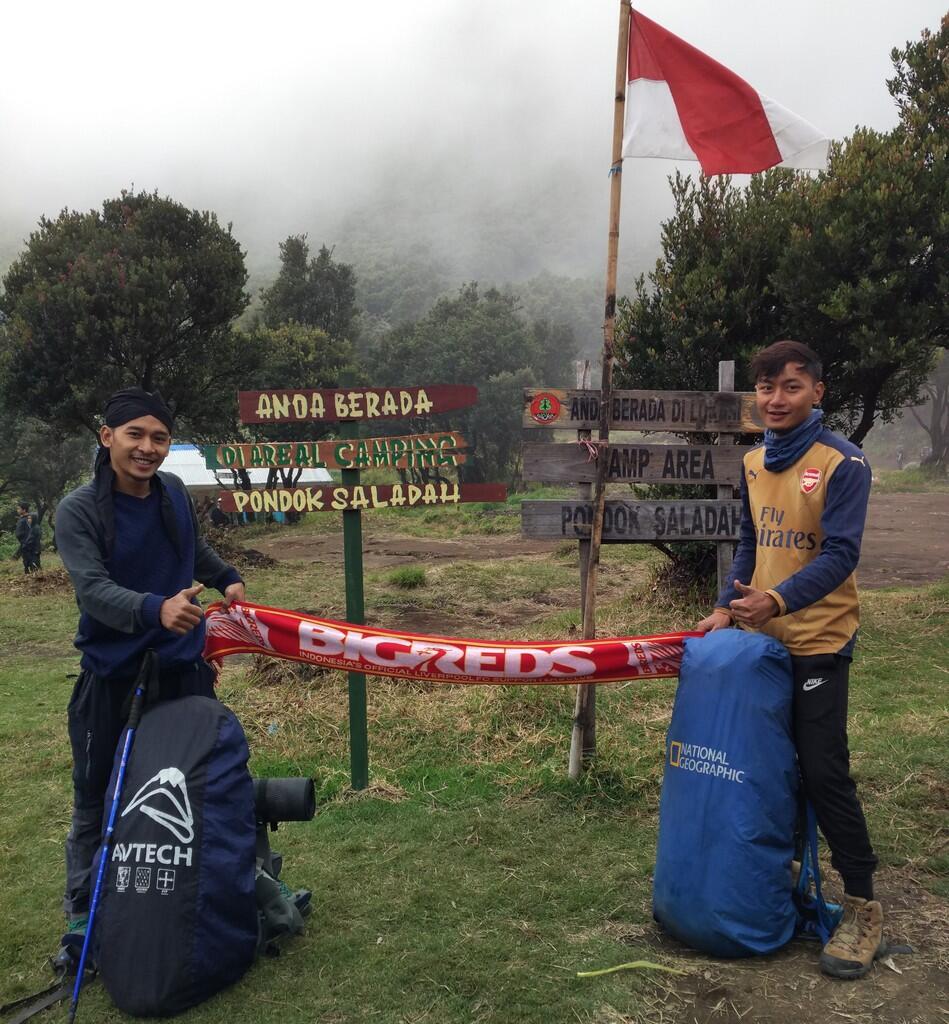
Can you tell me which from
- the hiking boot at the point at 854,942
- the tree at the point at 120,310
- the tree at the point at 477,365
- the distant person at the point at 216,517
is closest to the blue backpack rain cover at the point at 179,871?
the hiking boot at the point at 854,942

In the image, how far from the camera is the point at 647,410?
5.10m

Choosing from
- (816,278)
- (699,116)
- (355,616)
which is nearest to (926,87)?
(816,278)

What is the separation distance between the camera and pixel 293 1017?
287 cm

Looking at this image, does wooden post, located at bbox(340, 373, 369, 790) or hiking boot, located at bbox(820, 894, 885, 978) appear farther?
wooden post, located at bbox(340, 373, 369, 790)

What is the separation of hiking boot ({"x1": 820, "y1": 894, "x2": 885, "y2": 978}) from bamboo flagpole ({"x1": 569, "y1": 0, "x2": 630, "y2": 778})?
74.3 inches

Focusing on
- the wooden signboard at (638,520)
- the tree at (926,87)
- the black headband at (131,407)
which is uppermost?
the tree at (926,87)

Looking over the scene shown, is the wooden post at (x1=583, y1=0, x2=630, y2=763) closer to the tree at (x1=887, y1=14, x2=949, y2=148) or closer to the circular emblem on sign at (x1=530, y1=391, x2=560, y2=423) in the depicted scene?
the circular emblem on sign at (x1=530, y1=391, x2=560, y2=423)

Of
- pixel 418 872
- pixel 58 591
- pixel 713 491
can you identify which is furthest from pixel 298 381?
pixel 418 872

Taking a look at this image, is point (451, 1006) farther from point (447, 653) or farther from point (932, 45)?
point (932, 45)

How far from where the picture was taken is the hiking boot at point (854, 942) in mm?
2953

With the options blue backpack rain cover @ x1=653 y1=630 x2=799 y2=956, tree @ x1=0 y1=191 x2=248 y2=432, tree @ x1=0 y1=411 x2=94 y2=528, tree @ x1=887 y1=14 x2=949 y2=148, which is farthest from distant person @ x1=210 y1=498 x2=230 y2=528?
blue backpack rain cover @ x1=653 y1=630 x2=799 y2=956

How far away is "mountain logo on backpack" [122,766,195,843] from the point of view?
114 inches

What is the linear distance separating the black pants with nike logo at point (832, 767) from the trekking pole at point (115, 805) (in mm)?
2403

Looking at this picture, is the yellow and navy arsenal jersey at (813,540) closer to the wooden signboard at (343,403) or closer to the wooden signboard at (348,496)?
the wooden signboard at (348,496)
